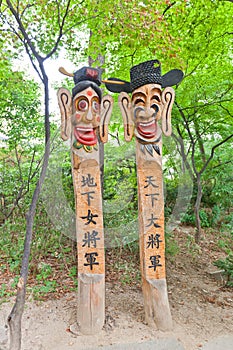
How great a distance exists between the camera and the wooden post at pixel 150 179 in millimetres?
3021

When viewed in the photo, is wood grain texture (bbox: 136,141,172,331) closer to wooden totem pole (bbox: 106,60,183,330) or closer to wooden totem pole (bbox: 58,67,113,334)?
wooden totem pole (bbox: 106,60,183,330)

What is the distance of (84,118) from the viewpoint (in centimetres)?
303

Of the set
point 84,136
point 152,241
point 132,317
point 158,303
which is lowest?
point 132,317

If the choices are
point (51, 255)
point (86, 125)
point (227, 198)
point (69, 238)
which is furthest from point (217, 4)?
point (51, 255)

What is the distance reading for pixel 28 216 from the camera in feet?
8.75

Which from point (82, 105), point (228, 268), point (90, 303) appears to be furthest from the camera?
point (228, 268)

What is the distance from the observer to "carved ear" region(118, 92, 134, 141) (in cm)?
315

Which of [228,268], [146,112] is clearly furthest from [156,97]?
[228,268]

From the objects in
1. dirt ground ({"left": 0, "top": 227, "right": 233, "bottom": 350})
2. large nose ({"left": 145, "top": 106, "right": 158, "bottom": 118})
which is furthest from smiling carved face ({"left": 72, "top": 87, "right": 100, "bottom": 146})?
dirt ground ({"left": 0, "top": 227, "right": 233, "bottom": 350})

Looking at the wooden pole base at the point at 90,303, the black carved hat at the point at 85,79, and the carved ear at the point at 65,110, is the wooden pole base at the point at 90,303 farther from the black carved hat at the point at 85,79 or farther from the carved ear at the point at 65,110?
the black carved hat at the point at 85,79

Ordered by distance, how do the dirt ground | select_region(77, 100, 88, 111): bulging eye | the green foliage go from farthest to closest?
1. the green foliage
2. select_region(77, 100, 88, 111): bulging eye
3. the dirt ground

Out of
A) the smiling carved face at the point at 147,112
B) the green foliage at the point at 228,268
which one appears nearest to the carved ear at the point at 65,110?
the smiling carved face at the point at 147,112

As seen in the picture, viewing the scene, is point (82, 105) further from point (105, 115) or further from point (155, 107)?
point (155, 107)

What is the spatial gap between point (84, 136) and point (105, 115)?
355 millimetres
